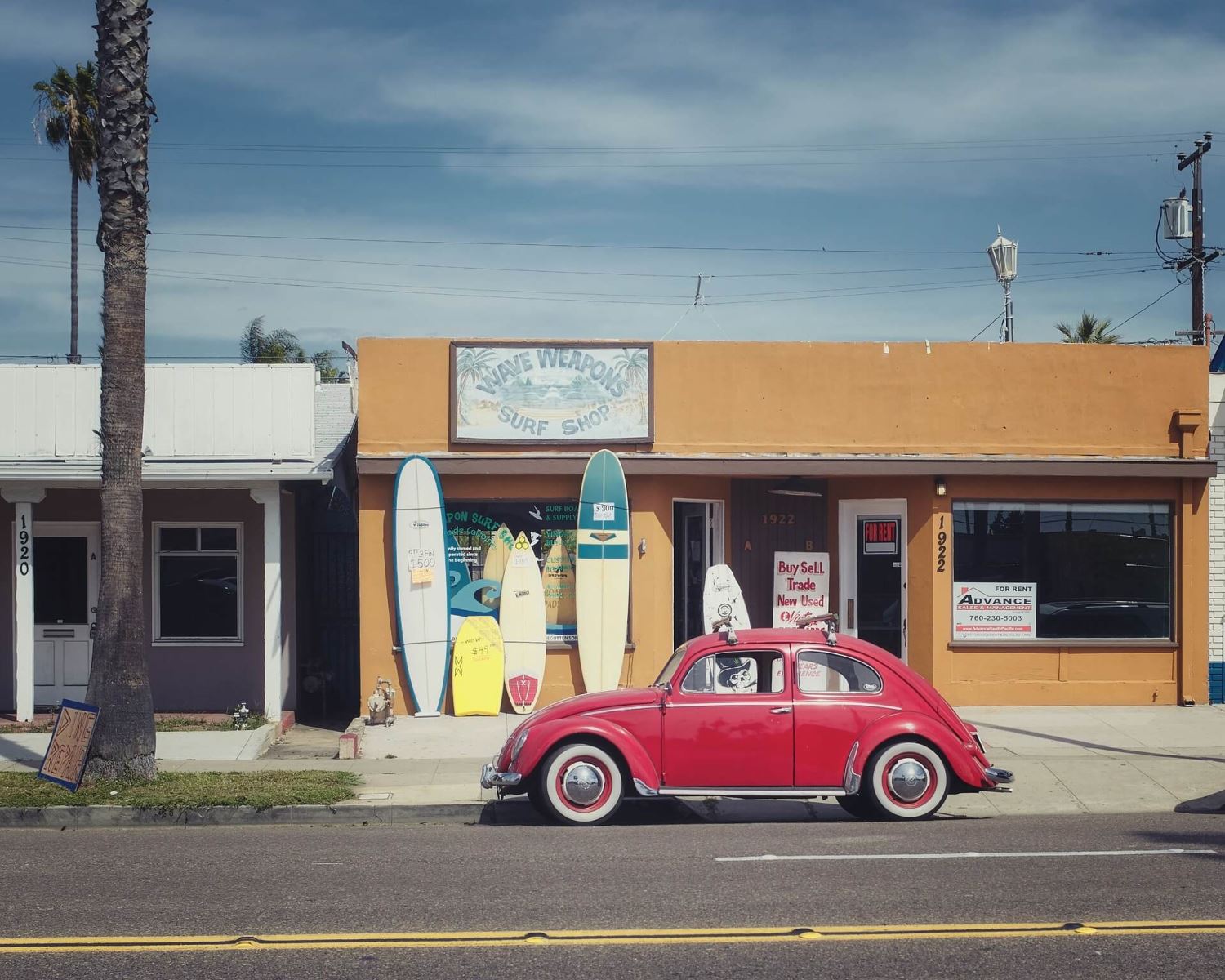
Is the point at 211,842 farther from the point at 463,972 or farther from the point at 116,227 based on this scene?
the point at 116,227

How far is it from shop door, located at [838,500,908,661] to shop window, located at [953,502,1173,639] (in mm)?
868

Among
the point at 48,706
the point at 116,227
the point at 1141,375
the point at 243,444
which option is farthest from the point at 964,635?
the point at 48,706

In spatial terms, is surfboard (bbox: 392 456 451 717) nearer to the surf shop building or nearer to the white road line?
the surf shop building

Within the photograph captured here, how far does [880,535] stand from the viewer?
16.6 m

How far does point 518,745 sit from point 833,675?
101 inches

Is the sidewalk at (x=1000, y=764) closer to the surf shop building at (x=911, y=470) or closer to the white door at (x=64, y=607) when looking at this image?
the surf shop building at (x=911, y=470)

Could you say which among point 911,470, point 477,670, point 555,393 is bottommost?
point 477,670

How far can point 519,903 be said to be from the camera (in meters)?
7.18

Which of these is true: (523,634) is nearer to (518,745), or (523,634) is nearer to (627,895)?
(518,745)

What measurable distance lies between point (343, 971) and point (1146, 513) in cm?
1314

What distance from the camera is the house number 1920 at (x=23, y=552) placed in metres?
15.0

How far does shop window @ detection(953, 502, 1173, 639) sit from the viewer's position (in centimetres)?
1587

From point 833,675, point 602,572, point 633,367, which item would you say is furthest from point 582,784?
point 633,367

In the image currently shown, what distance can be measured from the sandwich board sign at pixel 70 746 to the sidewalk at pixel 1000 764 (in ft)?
4.69
